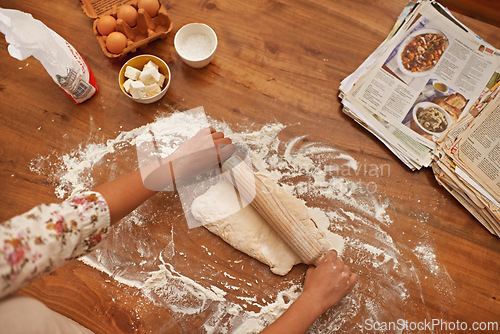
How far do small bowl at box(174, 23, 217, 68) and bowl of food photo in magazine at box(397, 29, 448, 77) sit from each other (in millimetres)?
661

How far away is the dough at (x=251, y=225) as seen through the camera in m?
1.01

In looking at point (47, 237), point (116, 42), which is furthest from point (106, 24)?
point (47, 237)

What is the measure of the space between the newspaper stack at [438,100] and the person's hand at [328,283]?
418 mm

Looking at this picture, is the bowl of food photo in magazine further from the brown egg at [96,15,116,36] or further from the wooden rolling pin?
the brown egg at [96,15,116,36]

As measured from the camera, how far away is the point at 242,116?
111cm

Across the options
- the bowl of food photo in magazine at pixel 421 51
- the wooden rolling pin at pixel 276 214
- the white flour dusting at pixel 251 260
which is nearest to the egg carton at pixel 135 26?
the white flour dusting at pixel 251 260

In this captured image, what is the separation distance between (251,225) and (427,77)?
80 cm

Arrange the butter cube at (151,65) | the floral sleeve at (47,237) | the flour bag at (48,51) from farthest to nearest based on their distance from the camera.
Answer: the butter cube at (151,65) → the flour bag at (48,51) → the floral sleeve at (47,237)

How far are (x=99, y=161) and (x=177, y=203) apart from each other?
0.97 feet

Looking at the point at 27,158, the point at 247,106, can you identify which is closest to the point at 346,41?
the point at 247,106

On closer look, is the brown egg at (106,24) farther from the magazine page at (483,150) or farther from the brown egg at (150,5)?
the magazine page at (483,150)

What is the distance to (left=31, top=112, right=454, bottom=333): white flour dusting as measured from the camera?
1.01 m

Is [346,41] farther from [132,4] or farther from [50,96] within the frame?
[50,96]

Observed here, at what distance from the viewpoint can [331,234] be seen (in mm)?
1056
